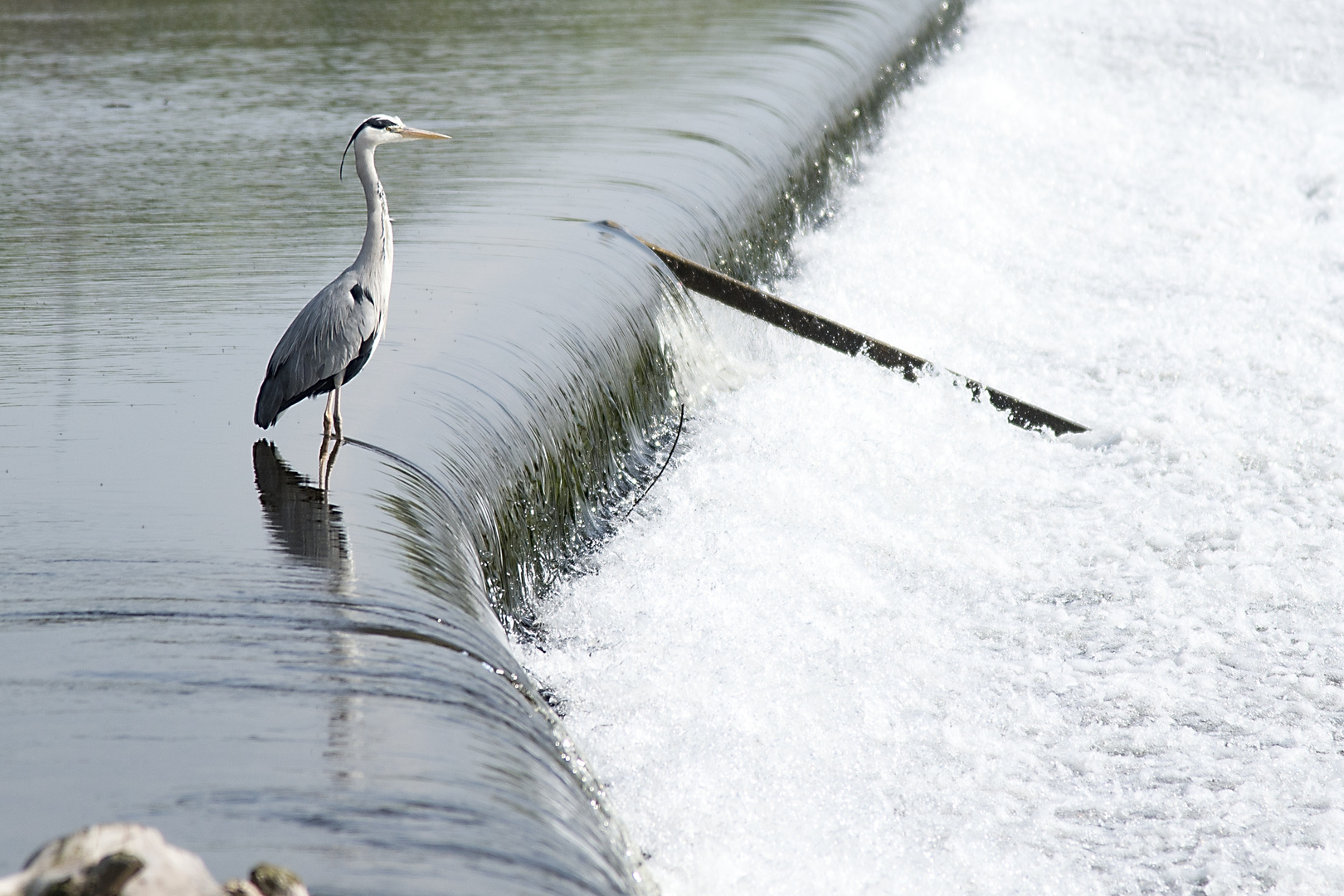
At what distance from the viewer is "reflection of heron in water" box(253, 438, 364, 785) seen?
2.83m

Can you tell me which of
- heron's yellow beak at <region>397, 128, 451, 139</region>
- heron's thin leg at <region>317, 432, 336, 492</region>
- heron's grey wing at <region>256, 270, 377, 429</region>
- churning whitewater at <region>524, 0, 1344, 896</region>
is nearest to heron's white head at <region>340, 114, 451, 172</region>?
heron's yellow beak at <region>397, 128, 451, 139</region>

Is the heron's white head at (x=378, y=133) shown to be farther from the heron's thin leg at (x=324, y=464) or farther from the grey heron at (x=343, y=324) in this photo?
the heron's thin leg at (x=324, y=464)

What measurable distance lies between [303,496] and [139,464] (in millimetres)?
587

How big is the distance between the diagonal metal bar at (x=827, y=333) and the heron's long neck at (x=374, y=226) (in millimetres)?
3104

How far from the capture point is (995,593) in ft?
17.8

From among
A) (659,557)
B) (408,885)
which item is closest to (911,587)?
(659,557)

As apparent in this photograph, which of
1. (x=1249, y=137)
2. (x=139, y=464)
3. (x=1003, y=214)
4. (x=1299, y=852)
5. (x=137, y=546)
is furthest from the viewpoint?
(x=1249, y=137)

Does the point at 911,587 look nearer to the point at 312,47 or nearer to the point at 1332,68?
the point at 312,47

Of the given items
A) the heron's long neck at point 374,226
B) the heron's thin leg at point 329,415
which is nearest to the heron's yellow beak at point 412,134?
the heron's long neck at point 374,226

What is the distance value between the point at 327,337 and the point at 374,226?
0.32m

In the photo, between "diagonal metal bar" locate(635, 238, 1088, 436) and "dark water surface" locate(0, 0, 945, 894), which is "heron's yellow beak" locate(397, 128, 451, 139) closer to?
"dark water surface" locate(0, 0, 945, 894)

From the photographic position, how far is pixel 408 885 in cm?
240

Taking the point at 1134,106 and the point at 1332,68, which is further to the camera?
the point at 1332,68

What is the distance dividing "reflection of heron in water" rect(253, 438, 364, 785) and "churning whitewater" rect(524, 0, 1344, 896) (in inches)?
35.8
